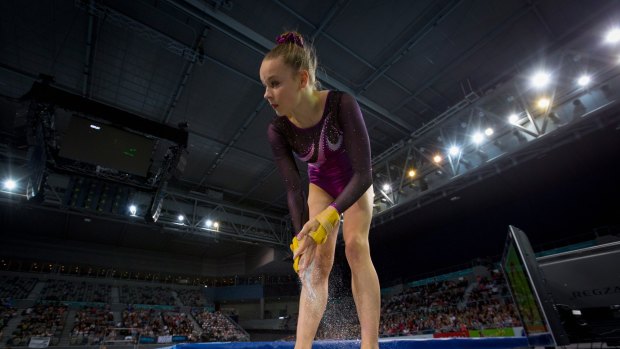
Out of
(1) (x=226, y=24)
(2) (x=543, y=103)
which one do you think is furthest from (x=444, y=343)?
(2) (x=543, y=103)

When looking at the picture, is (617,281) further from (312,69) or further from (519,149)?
(519,149)

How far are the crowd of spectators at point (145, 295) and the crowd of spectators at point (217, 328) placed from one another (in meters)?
2.77

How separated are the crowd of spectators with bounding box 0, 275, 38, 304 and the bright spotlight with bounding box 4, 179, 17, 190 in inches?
398

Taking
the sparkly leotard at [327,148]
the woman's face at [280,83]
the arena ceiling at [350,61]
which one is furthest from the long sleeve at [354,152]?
the arena ceiling at [350,61]

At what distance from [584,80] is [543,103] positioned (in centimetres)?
87

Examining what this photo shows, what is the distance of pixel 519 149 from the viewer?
8125 mm

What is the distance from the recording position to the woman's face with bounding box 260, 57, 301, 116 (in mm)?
1480

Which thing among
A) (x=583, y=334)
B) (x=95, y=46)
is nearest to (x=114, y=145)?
(x=95, y=46)

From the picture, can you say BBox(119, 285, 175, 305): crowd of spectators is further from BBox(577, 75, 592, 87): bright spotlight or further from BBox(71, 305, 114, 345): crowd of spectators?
BBox(577, 75, 592, 87): bright spotlight

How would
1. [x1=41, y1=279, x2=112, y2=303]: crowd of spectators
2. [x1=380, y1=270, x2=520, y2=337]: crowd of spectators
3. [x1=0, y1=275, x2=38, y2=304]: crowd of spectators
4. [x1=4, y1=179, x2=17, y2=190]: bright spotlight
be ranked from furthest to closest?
[x1=41, y1=279, x2=112, y2=303]: crowd of spectators → [x1=0, y1=275, x2=38, y2=304]: crowd of spectators → [x1=380, y1=270, x2=520, y2=337]: crowd of spectators → [x1=4, y1=179, x2=17, y2=190]: bright spotlight

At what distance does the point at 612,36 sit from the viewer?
6.88 metres

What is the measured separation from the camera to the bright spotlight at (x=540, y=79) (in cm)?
775

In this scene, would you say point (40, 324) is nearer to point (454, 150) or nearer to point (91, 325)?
point (91, 325)

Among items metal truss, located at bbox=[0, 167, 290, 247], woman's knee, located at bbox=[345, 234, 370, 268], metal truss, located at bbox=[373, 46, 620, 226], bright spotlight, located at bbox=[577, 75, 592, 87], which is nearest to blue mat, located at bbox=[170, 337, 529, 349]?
woman's knee, located at bbox=[345, 234, 370, 268]
